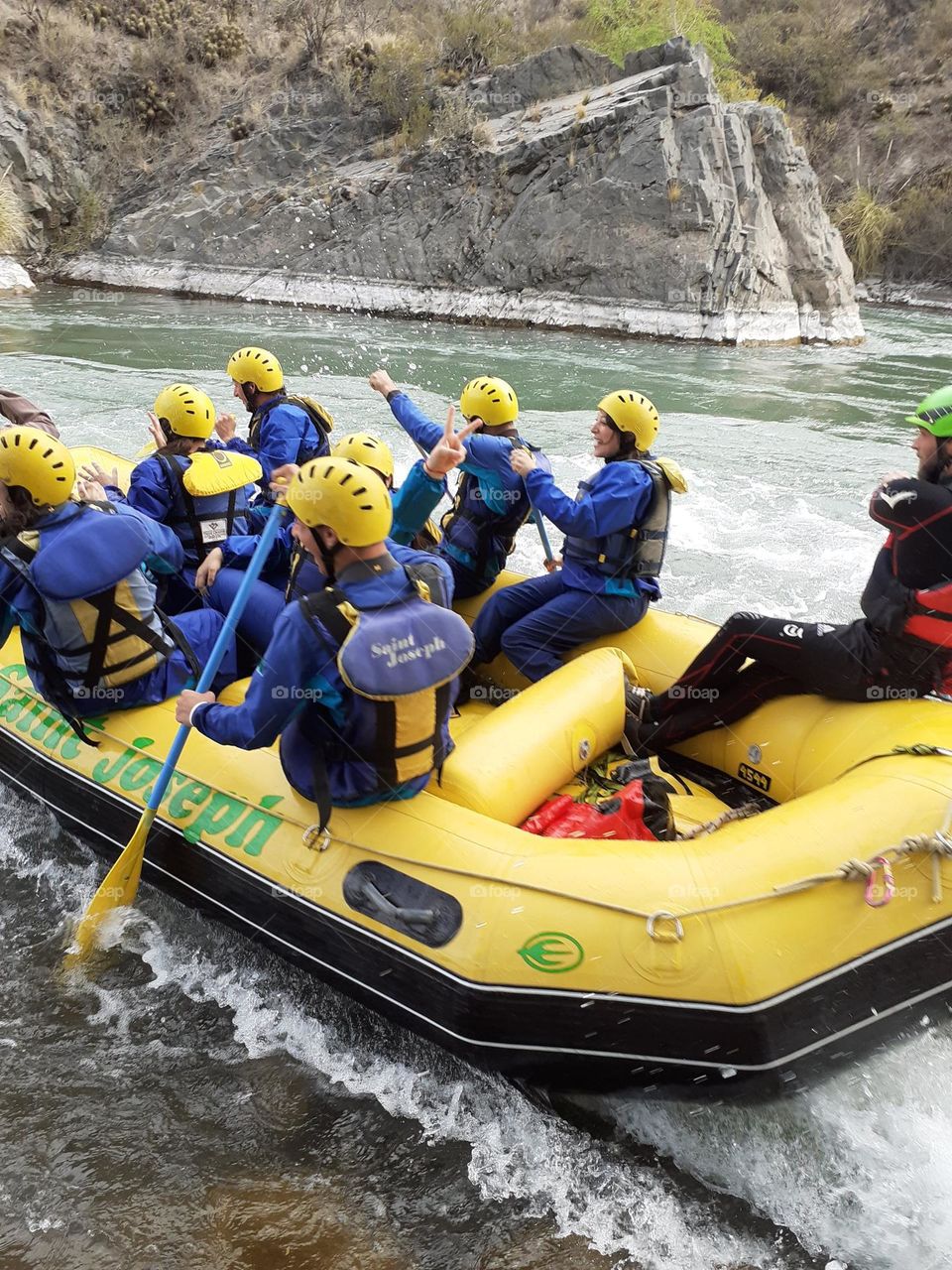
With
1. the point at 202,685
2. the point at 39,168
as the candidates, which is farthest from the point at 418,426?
the point at 39,168

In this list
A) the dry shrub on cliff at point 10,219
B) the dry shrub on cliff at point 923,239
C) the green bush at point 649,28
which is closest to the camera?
the dry shrub on cliff at point 10,219

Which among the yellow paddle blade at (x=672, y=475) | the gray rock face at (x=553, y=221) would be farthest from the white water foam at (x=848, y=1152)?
the gray rock face at (x=553, y=221)

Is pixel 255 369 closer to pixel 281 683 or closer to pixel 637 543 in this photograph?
pixel 637 543

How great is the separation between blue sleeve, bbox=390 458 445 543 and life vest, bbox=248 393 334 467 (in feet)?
4.27

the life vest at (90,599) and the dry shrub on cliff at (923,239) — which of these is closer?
the life vest at (90,599)

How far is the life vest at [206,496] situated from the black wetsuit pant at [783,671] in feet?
6.93

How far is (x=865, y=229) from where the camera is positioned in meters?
25.3

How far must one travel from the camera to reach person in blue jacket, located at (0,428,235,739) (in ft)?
10.0

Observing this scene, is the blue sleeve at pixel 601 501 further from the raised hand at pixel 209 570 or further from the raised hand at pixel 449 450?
the raised hand at pixel 209 570

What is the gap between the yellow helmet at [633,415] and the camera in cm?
389

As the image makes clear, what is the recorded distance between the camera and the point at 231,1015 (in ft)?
10.8

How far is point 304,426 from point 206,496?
949 mm

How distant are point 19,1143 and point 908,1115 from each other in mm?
2732

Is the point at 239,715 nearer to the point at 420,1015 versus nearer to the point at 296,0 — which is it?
the point at 420,1015
